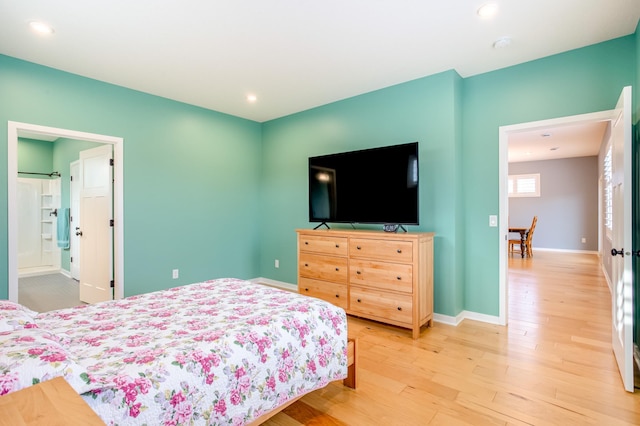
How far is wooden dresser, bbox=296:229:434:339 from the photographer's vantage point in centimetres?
307

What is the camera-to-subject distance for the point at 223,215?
478cm

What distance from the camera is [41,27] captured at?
8.36 ft

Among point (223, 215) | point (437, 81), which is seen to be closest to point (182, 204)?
point (223, 215)

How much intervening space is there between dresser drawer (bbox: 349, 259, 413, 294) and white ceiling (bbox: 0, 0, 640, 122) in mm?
2005

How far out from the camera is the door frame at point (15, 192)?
120 inches

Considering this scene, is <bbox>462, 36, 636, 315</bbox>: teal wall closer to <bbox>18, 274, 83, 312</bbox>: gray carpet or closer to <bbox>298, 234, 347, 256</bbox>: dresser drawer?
<bbox>298, 234, 347, 256</bbox>: dresser drawer

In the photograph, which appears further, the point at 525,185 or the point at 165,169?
the point at 525,185

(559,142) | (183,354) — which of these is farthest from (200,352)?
(559,142)

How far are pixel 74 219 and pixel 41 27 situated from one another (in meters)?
4.12

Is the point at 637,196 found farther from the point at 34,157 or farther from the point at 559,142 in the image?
the point at 34,157

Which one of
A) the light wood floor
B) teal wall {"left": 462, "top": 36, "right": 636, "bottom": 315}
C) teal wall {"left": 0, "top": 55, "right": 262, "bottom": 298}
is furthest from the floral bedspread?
teal wall {"left": 462, "top": 36, "right": 636, "bottom": 315}

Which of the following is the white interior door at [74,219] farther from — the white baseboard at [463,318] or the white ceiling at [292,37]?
the white baseboard at [463,318]

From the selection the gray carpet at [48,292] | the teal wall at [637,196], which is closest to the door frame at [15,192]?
the gray carpet at [48,292]

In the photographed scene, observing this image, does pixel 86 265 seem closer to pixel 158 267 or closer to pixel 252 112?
pixel 158 267
